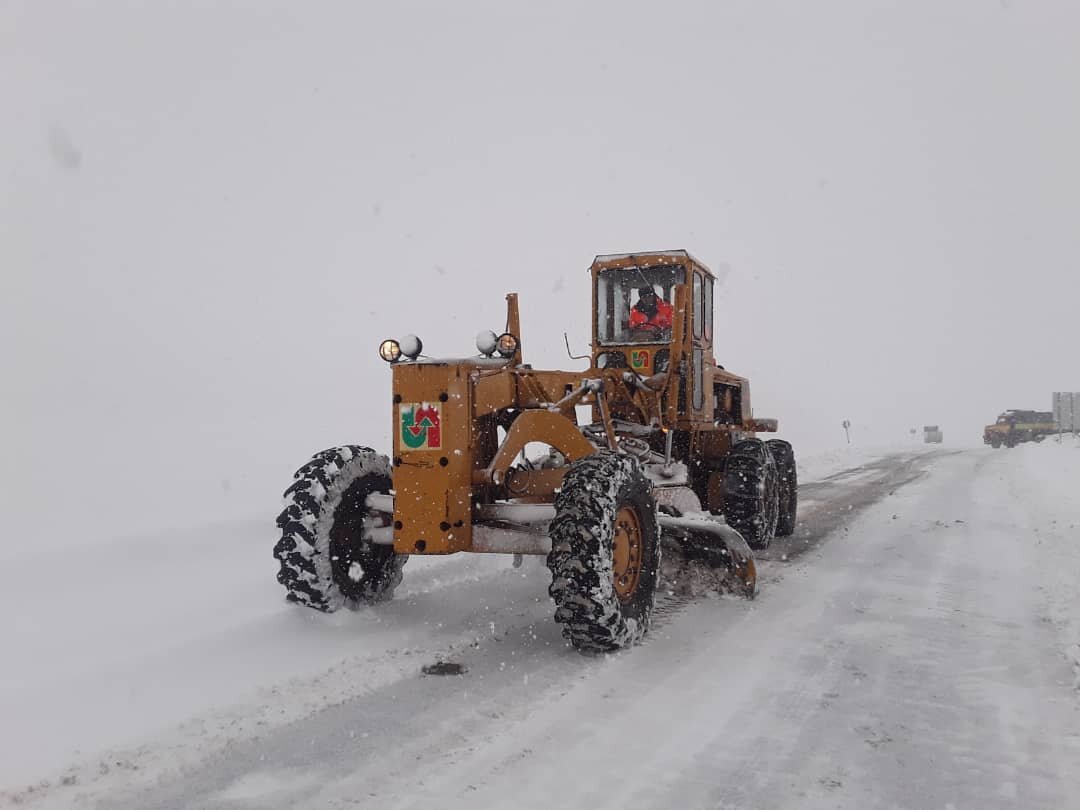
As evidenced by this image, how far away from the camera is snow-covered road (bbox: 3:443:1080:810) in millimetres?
3354

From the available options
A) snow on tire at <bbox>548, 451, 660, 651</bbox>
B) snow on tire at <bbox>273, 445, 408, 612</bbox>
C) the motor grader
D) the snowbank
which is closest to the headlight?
the motor grader

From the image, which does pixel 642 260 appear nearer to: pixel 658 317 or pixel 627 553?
pixel 658 317

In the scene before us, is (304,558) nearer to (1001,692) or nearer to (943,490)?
(1001,692)

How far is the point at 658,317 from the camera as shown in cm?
855

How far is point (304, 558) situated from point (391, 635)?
726 millimetres

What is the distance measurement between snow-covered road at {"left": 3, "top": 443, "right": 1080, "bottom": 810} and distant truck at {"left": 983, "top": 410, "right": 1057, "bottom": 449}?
138 ft

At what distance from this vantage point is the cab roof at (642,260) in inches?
333

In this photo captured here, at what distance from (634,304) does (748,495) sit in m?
2.15

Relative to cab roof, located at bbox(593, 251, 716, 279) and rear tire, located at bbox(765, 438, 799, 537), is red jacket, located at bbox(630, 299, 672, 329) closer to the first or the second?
cab roof, located at bbox(593, 251, 716, 279)

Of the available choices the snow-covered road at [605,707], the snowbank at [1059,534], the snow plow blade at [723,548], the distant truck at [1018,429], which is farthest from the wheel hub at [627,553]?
the distant truck at [1018,429]

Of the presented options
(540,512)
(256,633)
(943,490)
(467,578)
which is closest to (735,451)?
(467,578)

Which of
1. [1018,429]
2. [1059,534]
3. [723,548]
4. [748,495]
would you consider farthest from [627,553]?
[1018,429]

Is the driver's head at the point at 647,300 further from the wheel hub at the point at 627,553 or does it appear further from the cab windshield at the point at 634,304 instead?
the wheel hub at the point at 627,553

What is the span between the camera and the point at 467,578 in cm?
733
